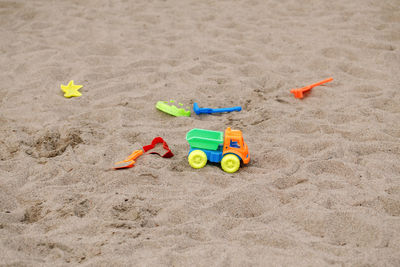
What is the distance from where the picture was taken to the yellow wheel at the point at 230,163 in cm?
268

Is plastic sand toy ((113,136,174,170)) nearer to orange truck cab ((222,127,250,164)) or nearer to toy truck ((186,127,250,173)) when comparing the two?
toy truck ((186,127,250,173))

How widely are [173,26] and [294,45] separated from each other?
1.65 metres

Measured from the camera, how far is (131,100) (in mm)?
3670

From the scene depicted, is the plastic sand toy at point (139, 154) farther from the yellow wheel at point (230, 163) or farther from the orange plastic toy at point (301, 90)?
the orange plastic toy at point (301, 90)

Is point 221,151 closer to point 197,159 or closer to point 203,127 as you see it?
point 197,159

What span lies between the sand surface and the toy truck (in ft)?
0.25

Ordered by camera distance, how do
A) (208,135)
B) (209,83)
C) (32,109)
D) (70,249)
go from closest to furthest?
(70,249)
(208,135)
(32,109)
(209,83)

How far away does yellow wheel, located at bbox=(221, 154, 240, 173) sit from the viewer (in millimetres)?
2684

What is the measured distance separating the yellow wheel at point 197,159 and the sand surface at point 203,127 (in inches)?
2.9

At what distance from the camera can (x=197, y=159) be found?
2723 mm

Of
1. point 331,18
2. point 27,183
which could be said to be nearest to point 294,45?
point 331,18

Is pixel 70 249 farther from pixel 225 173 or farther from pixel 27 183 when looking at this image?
pixel 225 173

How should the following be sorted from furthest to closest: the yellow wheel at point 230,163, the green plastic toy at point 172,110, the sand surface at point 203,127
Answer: the green plastic toy at point 172,110 → the yellow wheel at point 230,163 → the sand surface at point 203,127

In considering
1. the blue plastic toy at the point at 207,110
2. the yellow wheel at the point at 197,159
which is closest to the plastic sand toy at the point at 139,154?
the yellow wheel at the point at 197,159
